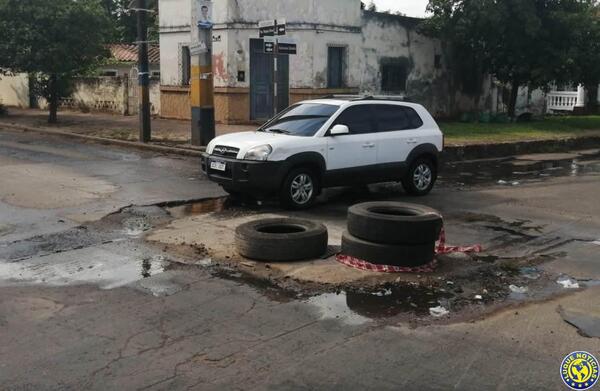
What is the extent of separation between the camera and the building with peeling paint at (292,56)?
21.7 meters

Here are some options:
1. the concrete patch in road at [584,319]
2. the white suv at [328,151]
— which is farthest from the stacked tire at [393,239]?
the white suv at [328,151]

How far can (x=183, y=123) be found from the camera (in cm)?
2323

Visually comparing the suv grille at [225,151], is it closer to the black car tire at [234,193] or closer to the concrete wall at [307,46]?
the black car tire at [234,193]

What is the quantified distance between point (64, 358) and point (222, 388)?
1236mm

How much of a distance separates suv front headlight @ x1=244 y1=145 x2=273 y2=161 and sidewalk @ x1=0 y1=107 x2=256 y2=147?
781cm

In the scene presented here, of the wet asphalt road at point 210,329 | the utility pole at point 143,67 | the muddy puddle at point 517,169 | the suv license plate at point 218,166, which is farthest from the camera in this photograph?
the utility pole at point 143,67

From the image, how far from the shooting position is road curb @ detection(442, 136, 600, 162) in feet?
58.1

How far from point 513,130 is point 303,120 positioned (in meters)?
14.3

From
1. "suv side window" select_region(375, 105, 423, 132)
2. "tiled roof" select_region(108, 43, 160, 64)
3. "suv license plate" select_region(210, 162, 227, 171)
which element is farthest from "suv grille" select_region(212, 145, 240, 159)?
"tiled roof" select_region(108, 43, 160, 64)

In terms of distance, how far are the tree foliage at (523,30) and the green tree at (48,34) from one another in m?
12.4

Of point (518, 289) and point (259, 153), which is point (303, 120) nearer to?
point (259, 153)

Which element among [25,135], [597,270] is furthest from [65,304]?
[25,135]

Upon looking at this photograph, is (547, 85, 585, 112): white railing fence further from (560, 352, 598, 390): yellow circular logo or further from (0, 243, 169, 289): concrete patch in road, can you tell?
(560, 352, 598, 390): yellow circular logo

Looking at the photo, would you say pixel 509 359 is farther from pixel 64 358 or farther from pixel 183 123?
pixel 183 123
